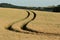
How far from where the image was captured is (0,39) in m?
11.4

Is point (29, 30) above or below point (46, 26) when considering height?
above

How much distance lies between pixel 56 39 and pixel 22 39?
1.73 m

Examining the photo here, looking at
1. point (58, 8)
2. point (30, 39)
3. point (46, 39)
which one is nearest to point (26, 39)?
point (30, 39)

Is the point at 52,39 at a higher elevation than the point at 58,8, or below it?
higher

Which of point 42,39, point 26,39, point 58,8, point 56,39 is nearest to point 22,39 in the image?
point 26,39

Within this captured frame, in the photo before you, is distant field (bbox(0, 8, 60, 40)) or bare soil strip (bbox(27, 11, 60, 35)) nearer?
distant field (bbox(0, 8, 60, 40))

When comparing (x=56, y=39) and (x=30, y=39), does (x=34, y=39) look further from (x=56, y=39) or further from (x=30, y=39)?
(x=56, y=39)

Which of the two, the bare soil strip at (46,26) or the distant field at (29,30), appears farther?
the bare soil strip at (46,26)

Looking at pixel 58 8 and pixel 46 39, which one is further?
pixel 58 8

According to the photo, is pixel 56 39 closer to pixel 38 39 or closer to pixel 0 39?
pixel 38 39

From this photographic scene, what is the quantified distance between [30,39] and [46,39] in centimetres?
79

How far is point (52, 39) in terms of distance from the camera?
38.5 ft

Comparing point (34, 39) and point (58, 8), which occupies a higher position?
point (34, 39)

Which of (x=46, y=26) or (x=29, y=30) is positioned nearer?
(x=29, y=30)
